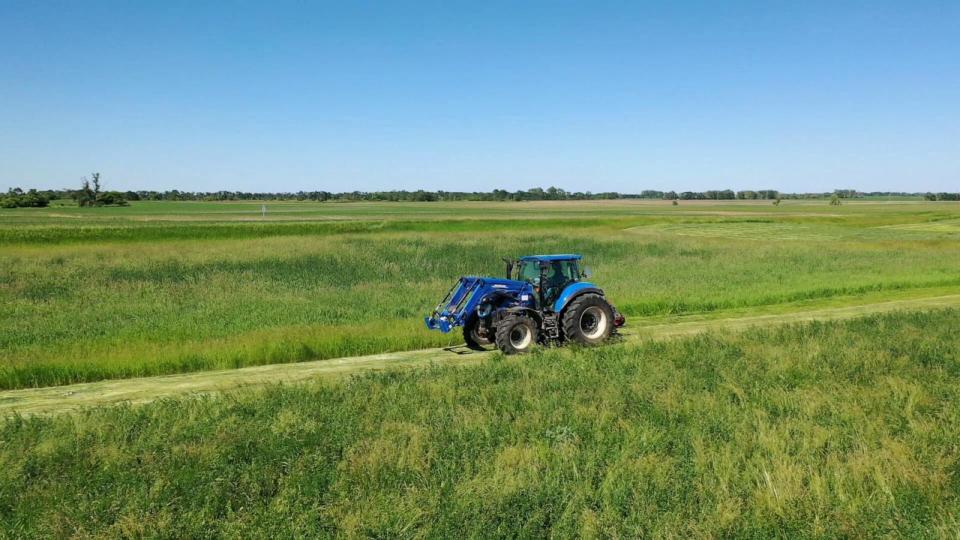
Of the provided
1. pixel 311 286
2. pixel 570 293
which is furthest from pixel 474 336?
pixel 311 286

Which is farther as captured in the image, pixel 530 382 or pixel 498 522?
pixel 530 382

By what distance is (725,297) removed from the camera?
21.4 meters

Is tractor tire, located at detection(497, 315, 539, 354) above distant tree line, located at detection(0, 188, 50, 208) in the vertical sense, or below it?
below

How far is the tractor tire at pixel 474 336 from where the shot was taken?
13.9 meters

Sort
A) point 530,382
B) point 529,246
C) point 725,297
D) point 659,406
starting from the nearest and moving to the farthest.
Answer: point 659,406 < point 530,382 < point 725,297 < point 529,246

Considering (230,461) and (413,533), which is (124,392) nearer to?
(230,461)

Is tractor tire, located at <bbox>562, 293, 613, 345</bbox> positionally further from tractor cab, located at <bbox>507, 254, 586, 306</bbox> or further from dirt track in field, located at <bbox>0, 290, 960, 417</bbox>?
dirt track in field, located at <bbox>0, 290, 960, 417</bbox>

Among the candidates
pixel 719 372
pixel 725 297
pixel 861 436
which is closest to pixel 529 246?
pixel 725 297

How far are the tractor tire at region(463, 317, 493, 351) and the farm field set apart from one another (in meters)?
1.24

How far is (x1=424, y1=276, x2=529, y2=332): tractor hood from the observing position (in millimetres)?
13277

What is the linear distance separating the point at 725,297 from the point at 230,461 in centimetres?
1815

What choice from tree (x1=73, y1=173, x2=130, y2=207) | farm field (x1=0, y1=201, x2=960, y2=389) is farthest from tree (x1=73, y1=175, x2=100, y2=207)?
farm field (x1=0, y1=201, x2=960, y2=389)

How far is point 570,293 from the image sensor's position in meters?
14.1

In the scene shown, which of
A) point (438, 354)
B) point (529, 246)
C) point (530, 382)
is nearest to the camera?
point (530, 382)
